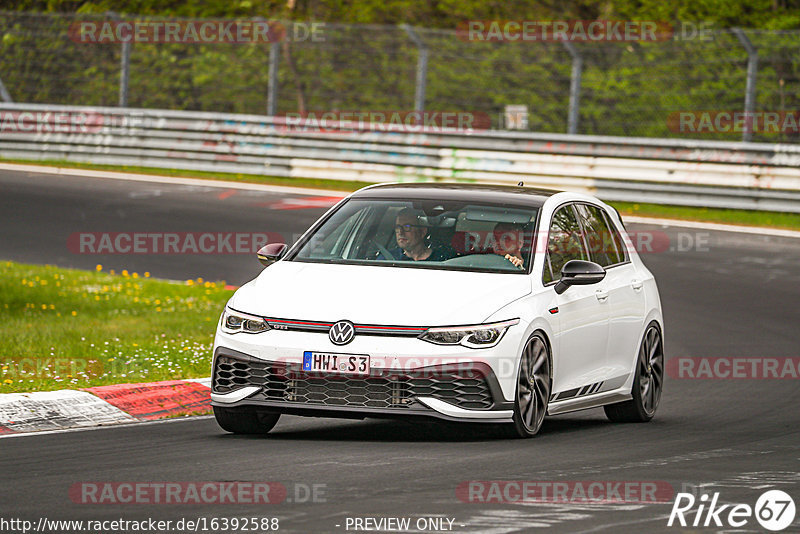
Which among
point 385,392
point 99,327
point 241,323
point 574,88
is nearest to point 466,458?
point 385,392

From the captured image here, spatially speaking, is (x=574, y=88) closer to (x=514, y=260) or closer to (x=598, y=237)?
(x=598, y=237)

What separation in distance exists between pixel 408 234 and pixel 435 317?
1.25 m

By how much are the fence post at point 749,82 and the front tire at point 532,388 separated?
1553 cm

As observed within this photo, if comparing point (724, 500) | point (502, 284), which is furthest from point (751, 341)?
point (724, 500)

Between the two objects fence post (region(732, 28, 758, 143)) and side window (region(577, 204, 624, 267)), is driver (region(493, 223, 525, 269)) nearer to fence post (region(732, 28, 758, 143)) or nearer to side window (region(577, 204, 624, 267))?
side window (region(577, 204, 624, 267))

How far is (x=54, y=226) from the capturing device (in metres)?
22.7

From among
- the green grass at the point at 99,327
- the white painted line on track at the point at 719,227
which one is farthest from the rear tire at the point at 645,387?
the white painted line on track at the point at 719,227

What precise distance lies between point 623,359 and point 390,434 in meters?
2.02

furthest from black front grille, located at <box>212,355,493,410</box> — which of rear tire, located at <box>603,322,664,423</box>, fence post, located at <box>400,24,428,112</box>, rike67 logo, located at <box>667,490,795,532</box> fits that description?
fence post, located at <box>400,24,428,112</box>

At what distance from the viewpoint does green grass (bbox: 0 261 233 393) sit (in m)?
12.1

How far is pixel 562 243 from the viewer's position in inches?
415

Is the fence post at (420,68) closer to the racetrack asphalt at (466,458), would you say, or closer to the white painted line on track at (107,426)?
the racetrack asphalt at (466,458)

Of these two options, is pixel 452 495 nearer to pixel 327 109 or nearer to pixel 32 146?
pixel 327 109

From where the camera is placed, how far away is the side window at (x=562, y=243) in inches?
402
